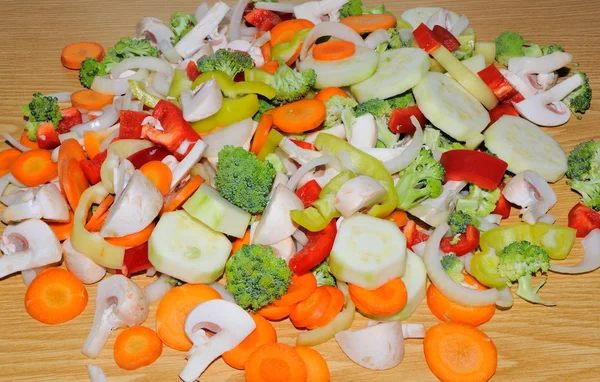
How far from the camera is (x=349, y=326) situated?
2812 mm

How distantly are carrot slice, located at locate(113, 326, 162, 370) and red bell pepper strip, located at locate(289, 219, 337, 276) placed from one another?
579 mm

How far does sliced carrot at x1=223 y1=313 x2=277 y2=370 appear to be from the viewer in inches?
105

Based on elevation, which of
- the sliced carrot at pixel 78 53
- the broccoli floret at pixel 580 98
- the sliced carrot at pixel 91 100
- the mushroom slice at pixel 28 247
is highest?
the broccoli floret at pixel 580 98

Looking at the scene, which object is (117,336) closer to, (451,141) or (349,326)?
(349,326)

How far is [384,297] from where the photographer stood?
108 inches

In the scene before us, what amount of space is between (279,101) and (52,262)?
1.16 meters

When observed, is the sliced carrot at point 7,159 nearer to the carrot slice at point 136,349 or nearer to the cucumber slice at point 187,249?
the cucumber slice at point 187,249

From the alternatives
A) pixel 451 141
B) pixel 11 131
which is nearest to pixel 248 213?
pixel 451 141

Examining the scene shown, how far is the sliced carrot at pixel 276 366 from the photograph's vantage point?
→ 8.49ft

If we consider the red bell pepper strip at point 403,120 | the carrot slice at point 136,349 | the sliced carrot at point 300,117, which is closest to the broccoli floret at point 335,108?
the sliced carrot at point 300,117

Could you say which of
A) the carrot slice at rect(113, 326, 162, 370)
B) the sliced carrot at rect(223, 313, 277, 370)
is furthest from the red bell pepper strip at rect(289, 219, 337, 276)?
the carrot slice at rect(113, 326, 162, 370)

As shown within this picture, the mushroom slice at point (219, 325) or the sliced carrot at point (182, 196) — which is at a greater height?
the sliced carrot at point (182, 196)

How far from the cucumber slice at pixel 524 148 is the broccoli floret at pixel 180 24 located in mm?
1661

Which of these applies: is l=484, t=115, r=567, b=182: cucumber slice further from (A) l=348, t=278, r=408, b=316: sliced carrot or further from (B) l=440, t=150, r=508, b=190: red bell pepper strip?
(A) l=348, t=278, r=408, b=316: sliced carrot
